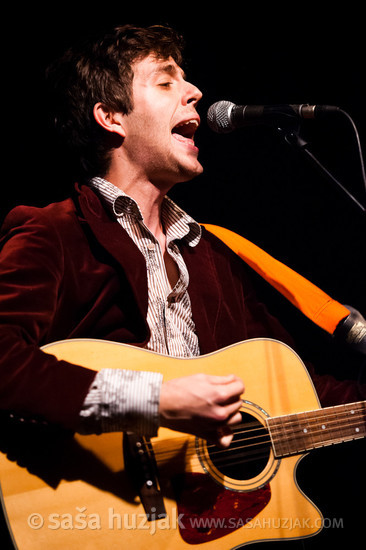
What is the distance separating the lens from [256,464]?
1612 millimetres

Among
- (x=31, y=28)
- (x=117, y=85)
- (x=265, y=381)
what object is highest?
(x=31, y=28)

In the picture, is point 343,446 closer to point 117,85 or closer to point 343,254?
point 343,254

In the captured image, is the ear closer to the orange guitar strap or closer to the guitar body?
the orange guitar strap

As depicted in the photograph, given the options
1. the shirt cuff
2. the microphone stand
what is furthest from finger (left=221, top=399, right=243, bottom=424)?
the microphone stand

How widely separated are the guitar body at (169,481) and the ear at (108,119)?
115cm

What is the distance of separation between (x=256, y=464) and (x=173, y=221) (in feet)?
→ 3.83

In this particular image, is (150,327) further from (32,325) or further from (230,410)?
(230,410)

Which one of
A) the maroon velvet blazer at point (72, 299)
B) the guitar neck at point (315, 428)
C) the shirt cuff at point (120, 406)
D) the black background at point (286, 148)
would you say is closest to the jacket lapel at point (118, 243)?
the maroon velvet blazer at point (72, 299)

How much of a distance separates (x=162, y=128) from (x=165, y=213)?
0.41 meters

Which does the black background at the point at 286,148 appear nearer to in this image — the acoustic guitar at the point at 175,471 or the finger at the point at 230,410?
the acoustic guitar at the point at 175,471

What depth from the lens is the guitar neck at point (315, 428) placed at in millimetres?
1638

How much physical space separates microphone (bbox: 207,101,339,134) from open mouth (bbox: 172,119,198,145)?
1.11 ft

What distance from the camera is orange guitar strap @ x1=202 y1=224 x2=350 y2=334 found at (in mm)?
2129

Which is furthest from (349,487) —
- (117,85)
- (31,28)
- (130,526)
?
(31,28)
